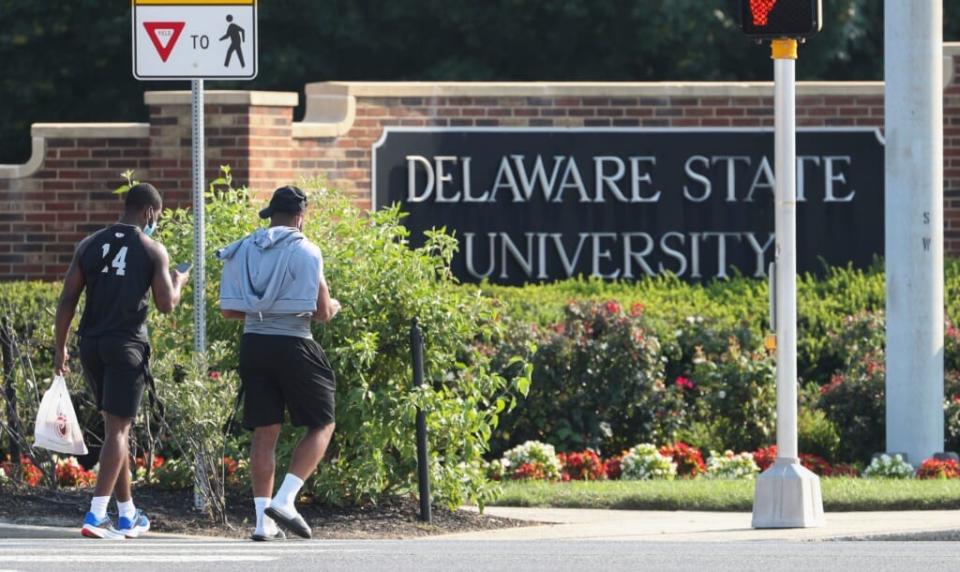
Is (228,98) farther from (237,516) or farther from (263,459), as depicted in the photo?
(263,459)

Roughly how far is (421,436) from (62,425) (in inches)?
73.3

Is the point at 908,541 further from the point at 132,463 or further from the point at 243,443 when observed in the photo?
the point at 132,463

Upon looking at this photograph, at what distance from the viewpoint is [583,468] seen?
13.0 meters

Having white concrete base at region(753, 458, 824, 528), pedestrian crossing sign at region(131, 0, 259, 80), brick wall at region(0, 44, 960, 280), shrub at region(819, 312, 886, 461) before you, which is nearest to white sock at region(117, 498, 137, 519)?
pedestrian crossing sign at region(131, 0, 259, 80)

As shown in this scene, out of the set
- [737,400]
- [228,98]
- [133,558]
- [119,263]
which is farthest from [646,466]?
[133,558]

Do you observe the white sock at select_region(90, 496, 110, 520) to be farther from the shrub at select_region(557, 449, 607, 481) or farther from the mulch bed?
the shrub at select_region(557, 449, 607, 481)

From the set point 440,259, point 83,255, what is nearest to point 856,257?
point 440,259

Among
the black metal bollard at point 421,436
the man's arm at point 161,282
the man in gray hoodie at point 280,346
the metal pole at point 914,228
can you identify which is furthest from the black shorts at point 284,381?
the metal pole at point 914,228

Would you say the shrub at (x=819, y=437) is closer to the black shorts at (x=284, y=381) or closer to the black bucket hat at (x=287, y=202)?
the black shorts at (x=284, y=381)

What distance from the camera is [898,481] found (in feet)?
39.8

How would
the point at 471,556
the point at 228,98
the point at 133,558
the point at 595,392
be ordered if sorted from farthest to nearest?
the point at 228,98, the point at 595,392, the point at 471,556, the point at 133,558

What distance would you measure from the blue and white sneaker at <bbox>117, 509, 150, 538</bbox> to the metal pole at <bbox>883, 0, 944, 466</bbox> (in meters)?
5.41

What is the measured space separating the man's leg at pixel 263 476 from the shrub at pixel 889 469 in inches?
182

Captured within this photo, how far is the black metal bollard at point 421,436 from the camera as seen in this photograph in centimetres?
1047
